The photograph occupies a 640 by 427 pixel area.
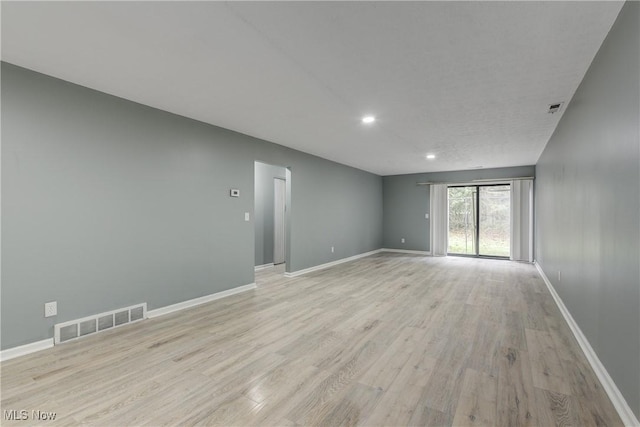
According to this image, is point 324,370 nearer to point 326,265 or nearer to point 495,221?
point 326,265

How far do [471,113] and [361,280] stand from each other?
10.4ft

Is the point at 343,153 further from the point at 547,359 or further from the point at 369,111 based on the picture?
the point at 547,359

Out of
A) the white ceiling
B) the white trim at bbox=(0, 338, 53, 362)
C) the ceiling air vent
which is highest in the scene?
the white ceiling

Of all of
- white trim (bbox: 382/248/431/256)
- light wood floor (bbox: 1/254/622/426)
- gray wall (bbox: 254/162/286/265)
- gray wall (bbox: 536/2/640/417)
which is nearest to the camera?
gray wall (bbox: 536/2/640/417)

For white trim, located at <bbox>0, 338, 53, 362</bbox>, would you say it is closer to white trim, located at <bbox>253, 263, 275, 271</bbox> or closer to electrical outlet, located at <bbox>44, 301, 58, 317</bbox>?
electrical outlet, located at <bbox>44, 301, 58, 317</bbox>

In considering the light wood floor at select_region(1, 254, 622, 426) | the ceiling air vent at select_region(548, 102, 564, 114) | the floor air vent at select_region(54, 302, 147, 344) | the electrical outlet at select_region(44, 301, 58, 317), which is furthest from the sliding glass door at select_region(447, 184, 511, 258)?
the electrical outlet at select_region(44, 301, 58, 317)

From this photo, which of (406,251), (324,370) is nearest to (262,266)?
(324,370)

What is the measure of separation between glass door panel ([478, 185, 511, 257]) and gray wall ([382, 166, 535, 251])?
0.69 metres

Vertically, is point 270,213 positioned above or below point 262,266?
above

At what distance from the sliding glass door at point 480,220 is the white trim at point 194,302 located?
6.12 m

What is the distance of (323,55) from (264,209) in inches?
179

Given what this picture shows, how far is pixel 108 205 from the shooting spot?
117 inches

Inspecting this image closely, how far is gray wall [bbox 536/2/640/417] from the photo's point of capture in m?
1.55

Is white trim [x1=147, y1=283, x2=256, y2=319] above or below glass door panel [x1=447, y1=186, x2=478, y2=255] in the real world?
below
